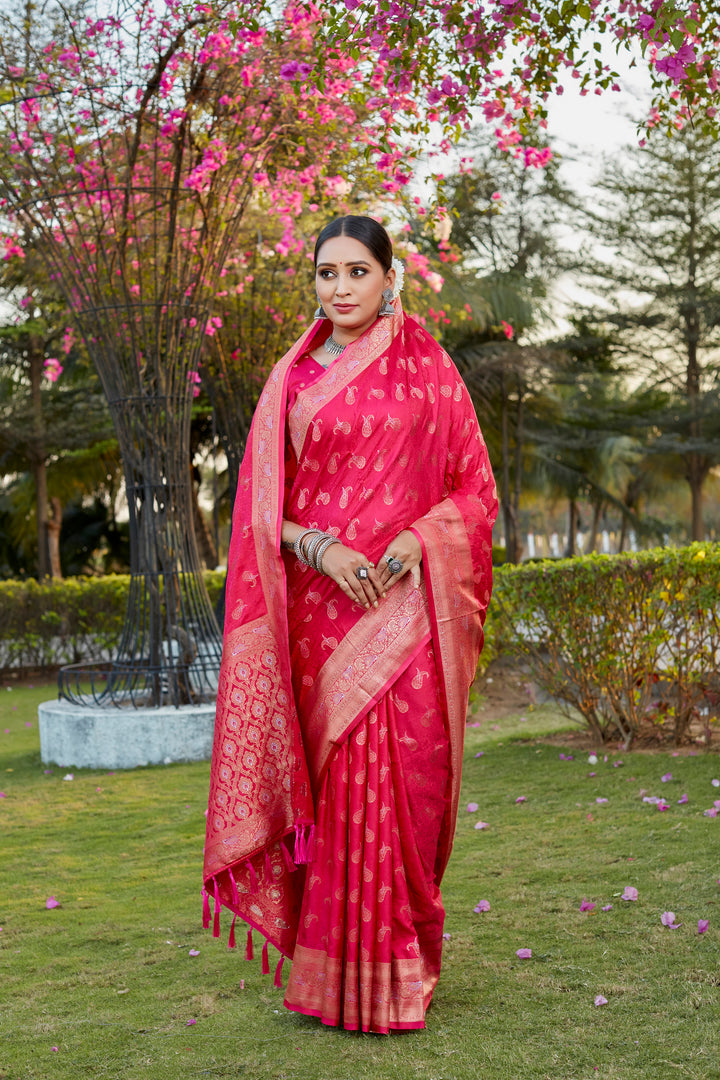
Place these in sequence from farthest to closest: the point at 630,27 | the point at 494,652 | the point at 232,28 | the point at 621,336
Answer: the point at 621,336 → the point at 494,652 → the point at 232,28 → the point at 630,27

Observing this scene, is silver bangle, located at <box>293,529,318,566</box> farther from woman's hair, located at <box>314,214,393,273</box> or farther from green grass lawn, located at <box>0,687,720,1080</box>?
green grass lawn, located at <box>0,687,720,1080</box>

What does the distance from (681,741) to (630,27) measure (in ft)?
11.8

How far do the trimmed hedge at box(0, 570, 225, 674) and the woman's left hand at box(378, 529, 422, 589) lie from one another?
9.02m

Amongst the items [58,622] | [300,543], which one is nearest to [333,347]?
[300,543]

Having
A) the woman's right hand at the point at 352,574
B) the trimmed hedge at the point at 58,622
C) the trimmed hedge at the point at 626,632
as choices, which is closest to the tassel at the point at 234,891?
the woman's right hand at the point at 352,574

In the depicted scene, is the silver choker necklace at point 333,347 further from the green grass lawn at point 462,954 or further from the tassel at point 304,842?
the green grass lawn at point 462,954

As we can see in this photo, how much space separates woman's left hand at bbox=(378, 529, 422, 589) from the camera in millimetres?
2643

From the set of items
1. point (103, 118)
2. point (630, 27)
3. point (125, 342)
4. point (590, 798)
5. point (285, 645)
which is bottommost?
point (590, 798)

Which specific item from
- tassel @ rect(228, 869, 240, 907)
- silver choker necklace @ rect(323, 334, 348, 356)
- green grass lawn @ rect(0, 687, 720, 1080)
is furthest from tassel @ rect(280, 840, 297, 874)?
silver choker necklace @ rect(323, 334, 348, 356)

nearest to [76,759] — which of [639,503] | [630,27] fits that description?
[630,27]

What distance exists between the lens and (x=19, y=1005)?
2904 millimetres

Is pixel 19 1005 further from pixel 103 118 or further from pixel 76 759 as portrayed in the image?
pixel 103 118

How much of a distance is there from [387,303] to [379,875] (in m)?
1.46

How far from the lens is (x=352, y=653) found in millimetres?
2682
